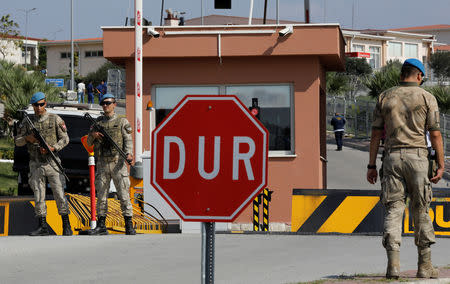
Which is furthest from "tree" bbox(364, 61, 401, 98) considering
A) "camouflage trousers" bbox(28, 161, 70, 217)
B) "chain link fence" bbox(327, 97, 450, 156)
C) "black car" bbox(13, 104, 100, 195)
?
"camouflage trousers" bbox(28, 161, 70, 217)

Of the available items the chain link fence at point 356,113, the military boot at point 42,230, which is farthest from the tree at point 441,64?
the military boot at point 42,230

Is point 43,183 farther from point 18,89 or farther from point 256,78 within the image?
point 18,89

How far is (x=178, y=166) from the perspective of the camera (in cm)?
510

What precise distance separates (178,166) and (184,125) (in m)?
0.23

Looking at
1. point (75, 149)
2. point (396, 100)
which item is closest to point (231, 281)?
point (396, 100)

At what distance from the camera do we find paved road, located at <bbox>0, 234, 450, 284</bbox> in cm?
838

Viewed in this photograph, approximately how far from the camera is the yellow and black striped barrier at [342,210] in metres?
12.9

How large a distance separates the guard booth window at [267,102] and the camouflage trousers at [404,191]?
34.7 ft

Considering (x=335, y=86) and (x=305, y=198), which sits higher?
(x=335, y=86)

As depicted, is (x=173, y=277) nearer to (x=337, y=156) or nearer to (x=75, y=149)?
(x=75, y=149)

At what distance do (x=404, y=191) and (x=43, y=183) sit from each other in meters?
6.01

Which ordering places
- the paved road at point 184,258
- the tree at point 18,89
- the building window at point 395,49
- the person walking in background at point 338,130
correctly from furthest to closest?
the building window at point 395,49 < the person walking in background at point 338,130 < the tree at point 18,89 < the paved road at point 184,258

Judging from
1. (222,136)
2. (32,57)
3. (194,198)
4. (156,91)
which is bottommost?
(194,198)

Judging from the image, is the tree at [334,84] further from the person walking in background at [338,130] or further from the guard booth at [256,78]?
the guard booth at [256,78]
